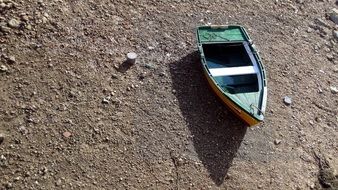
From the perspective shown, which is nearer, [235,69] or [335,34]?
[235,69]

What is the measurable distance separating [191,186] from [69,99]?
7.66ft

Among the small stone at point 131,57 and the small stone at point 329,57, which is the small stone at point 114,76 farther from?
the small stone at point 329,57

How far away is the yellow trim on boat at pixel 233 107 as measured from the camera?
266 inches

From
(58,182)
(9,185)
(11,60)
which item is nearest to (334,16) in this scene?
(11,60)

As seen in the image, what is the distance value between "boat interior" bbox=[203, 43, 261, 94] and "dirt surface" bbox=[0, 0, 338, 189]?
29 cm

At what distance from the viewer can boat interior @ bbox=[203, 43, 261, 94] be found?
7289mm

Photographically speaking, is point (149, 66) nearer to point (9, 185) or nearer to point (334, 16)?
point (9, 185)

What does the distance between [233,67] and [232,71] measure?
14 centimetres

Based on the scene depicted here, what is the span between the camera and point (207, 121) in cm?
711

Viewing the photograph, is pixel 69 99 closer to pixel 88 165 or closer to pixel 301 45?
pixel 88 165

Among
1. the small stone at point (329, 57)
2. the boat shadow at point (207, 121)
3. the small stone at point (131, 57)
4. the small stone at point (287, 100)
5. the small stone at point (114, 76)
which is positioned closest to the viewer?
the boat shadow at point (207, 121)

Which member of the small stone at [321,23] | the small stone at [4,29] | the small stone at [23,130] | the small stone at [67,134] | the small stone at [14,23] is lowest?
the small stone at [67,134]

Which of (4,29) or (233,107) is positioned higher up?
(4,29)

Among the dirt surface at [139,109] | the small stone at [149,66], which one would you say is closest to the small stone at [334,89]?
the dirt surface at [139,109]
